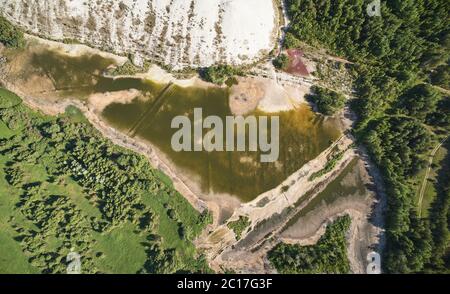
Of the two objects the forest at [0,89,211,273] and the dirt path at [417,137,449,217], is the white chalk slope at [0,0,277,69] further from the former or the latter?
the dirt path at [417,137,449,217]

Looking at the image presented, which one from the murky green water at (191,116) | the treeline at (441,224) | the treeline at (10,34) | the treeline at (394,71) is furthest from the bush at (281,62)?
the treeline at (10,34)

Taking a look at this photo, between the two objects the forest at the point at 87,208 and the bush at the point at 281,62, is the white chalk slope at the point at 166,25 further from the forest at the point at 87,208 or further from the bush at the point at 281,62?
the forest at the point at 87,208

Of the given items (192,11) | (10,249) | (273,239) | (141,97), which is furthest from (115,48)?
(273,239)

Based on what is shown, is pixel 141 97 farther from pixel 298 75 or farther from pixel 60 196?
pixel 298 75
